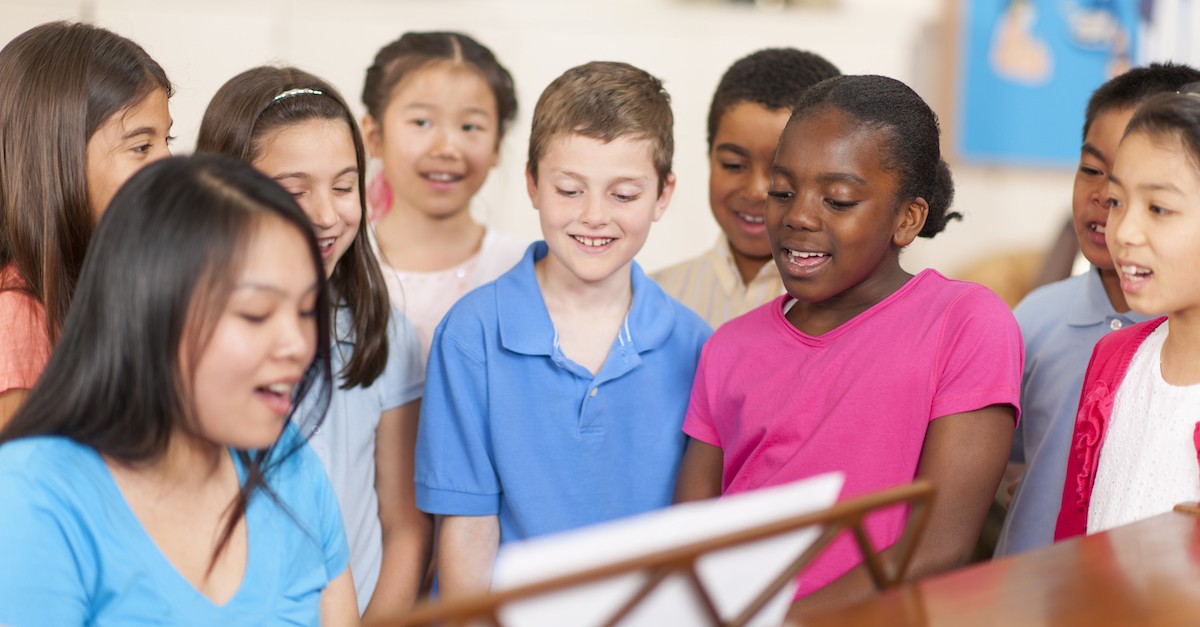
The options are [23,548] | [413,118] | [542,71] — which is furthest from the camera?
[542,71]

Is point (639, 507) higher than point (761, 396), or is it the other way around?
point (761, 396)

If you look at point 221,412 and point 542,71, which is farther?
point 542,71

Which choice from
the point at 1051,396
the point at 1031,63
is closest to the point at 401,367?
the point at 1051,396

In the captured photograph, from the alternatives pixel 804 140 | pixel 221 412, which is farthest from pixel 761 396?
pixel 221 412

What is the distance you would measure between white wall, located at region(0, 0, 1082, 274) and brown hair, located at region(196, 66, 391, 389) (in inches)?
63.8

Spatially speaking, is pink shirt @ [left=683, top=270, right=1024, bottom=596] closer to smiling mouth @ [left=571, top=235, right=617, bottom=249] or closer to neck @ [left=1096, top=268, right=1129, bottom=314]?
smiling mouth @ [left=571, top=235, right=617, bottom=249]

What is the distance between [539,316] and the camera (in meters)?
1.95

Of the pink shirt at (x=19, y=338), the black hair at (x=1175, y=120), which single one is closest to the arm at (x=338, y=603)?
the pink shirt at (x=19, y=338)

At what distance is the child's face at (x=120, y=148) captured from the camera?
1.78 m

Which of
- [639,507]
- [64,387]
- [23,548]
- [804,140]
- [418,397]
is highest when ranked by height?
[804,140]

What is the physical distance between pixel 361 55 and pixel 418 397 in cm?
243

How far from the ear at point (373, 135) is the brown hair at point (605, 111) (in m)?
0.65

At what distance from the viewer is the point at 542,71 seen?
4621mm

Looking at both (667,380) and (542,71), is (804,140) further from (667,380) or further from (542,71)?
(542,71)
